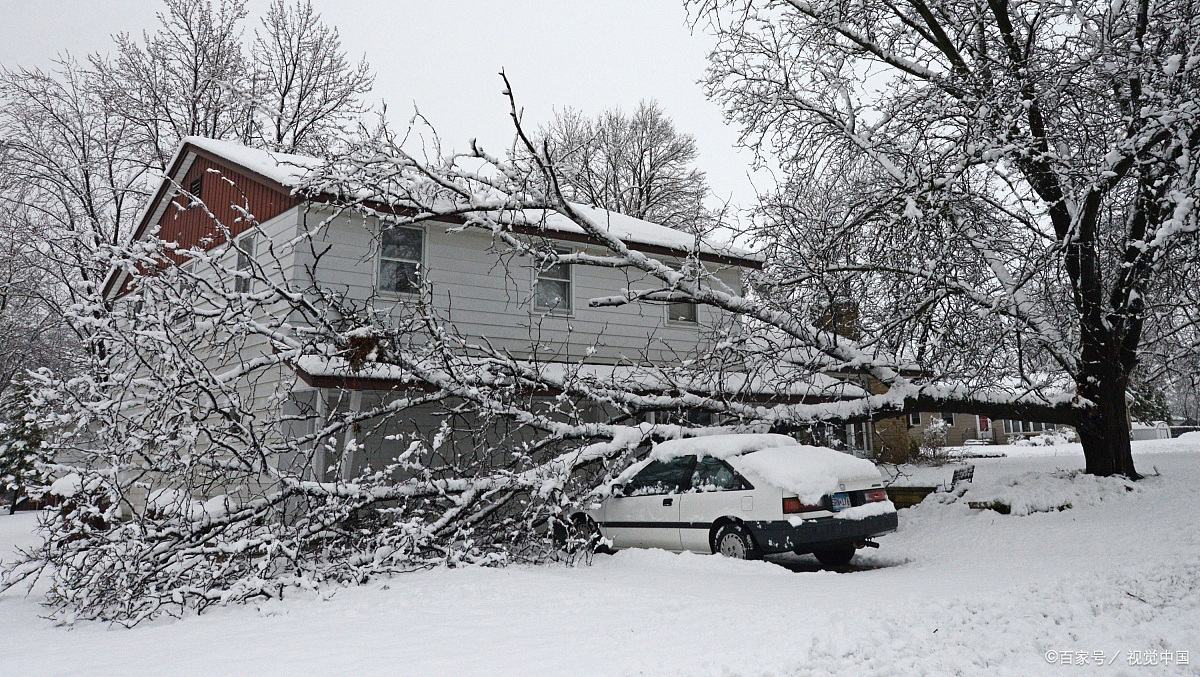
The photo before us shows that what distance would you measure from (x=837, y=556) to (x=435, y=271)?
7.77 m

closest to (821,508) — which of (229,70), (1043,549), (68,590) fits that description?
(1043,549)

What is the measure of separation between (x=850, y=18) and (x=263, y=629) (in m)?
9.81

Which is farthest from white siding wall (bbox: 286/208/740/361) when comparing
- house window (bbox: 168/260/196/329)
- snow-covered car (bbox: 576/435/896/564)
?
snow-covered car (bbox: 576/435/896/564)

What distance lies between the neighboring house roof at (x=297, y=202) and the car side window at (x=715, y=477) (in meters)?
3.00

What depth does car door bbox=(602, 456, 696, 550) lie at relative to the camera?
30.1 feet

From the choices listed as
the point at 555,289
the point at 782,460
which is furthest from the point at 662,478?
the point at 555,289

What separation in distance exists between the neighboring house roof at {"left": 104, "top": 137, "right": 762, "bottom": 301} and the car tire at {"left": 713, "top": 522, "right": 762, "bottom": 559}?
380 centimetres

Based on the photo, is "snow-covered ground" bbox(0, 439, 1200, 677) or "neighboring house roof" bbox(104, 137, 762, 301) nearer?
"snow-covered ground" bbox(0, 439, 1200, 677)

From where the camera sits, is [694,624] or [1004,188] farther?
[1004,188]

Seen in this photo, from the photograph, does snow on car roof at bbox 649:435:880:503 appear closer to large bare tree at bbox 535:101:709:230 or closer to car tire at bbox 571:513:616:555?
car tire at bbox 571:513:616:555

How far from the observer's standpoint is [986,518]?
10578mm

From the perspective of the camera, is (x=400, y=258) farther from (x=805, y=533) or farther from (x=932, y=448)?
(x=932, y=448)

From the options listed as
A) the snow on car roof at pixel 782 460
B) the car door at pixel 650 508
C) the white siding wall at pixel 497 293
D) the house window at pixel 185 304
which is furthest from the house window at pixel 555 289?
the house window at pixel 185 304

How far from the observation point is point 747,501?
8.45m
